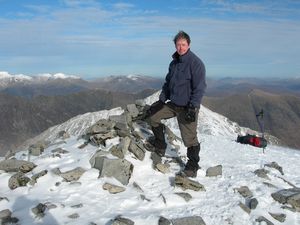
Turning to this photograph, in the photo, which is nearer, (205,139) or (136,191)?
(136,191)

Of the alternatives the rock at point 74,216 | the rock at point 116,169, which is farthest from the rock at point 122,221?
the rock at point 116,169

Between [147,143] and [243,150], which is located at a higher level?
[147,143]

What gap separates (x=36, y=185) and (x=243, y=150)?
12.1 metres

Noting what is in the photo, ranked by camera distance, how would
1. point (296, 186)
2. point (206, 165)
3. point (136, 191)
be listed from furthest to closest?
point (206, 165)
point (296, 186)
point (136, 191)

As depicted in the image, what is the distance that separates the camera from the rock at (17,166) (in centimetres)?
1561

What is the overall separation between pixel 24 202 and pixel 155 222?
4.43m

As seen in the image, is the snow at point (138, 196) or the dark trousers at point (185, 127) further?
the dark trousers at point (185, 127)

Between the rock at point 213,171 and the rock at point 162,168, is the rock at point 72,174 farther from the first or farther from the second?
the rock at point 213,171

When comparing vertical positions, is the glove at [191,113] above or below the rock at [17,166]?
above

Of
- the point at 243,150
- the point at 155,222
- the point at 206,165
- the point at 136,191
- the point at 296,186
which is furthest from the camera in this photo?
the point at 243,150

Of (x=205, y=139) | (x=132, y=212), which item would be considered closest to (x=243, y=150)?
(x=205, y=139)

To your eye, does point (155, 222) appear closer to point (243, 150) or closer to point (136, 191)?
point (136, 191)

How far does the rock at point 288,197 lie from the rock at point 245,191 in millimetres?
812

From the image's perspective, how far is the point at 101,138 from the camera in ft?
57.8
